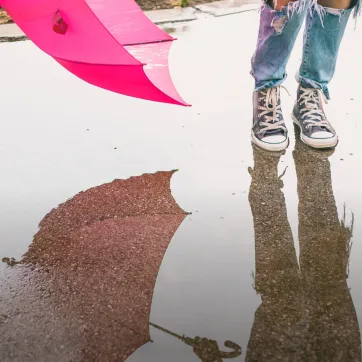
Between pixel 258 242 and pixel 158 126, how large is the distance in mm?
979

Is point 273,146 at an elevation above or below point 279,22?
below

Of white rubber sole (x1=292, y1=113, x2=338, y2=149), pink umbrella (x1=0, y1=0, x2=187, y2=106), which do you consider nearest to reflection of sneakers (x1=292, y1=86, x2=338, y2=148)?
white rubber sole (x1=292, y1=113, x2=338, y2=149)

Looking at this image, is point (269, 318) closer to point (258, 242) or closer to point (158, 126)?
point (258, 242)

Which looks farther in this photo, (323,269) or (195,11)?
(195,11)

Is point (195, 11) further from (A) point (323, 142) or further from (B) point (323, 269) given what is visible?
(B) point (323, 269)

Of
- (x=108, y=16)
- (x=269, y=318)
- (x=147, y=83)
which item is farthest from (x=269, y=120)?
(x=269, y=318)

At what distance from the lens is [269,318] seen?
5.30 feet

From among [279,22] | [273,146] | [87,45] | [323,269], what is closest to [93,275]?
[323,269]

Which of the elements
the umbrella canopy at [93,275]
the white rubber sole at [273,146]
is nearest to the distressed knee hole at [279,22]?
the white rubber sole at [273,146]

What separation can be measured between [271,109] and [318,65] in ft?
0.94

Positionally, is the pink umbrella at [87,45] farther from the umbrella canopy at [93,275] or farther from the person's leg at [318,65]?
the person's leg at [318,65]

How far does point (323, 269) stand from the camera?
1.82 metres

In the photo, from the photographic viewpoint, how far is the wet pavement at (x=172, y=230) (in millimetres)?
1560

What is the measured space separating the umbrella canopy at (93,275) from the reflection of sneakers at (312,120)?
0.69 m
